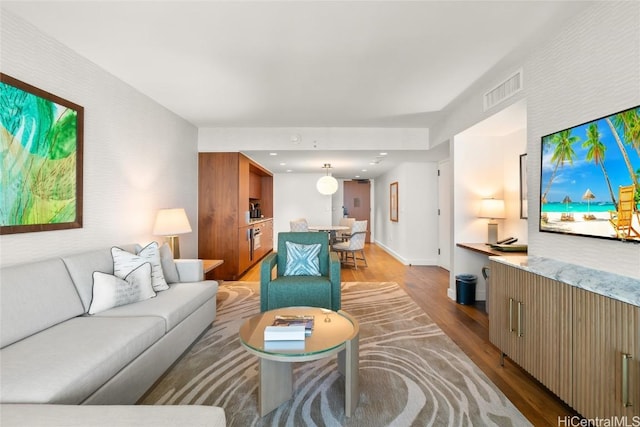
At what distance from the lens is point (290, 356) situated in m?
1.61

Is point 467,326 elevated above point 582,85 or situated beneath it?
situated beneath

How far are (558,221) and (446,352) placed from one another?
4.37ft

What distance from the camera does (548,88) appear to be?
227 cm

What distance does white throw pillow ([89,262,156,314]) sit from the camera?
2180 millimetres

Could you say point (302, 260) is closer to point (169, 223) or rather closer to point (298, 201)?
point (169, 223)

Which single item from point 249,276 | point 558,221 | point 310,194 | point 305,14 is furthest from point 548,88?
point 310,194

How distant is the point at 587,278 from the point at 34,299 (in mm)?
3256

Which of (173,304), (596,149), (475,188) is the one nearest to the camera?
(596,149)

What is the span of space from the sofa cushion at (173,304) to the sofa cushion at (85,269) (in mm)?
182

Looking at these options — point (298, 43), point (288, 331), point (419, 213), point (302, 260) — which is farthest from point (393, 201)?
point (288, 331)

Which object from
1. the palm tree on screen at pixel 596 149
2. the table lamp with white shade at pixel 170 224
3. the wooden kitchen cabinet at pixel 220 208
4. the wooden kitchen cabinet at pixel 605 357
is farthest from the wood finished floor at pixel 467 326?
the table lamp with white shade at pixel 170 224

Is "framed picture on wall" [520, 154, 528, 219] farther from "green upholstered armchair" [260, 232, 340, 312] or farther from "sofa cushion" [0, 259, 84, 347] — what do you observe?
"sofa cushion" [0, 259, 84, 347]

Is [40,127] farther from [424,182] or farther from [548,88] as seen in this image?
[424,182]

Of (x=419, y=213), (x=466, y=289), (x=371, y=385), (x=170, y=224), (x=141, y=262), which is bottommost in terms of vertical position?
(x=371, y=385)
